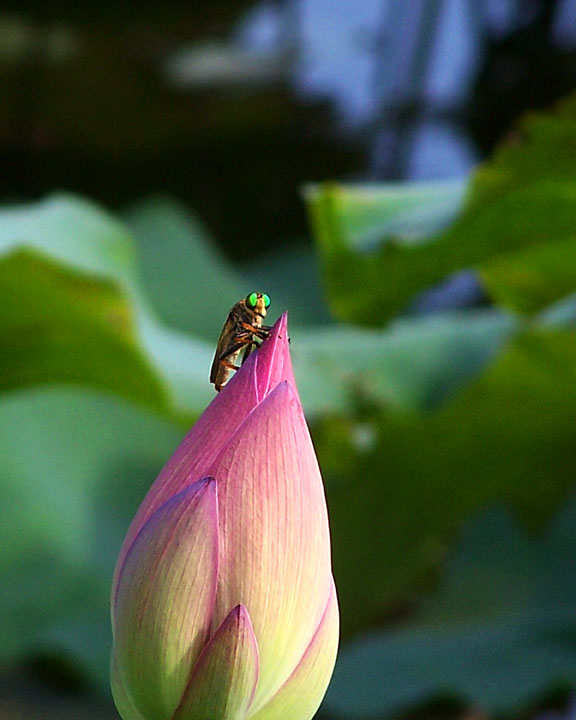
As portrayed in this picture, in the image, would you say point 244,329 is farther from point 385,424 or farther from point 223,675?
point 385,424

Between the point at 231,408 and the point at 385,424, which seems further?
the point at 385,424

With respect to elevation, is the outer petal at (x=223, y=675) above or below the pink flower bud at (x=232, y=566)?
Answer: below

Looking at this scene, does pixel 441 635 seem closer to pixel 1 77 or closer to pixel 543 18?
pixel 1 77

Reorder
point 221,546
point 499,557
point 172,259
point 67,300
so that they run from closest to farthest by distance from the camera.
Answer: point 221,546 → point 67,300 → point 499,557 → point 172,259

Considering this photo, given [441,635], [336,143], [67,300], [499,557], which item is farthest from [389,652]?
[336,143]

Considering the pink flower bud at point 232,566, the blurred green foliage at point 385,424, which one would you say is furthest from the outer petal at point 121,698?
the blurred green foliage at point 385,424

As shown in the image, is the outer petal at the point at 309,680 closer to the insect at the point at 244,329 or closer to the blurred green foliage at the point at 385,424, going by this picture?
the insect at the point at 244,329

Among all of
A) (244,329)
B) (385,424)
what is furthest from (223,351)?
(385,424)
